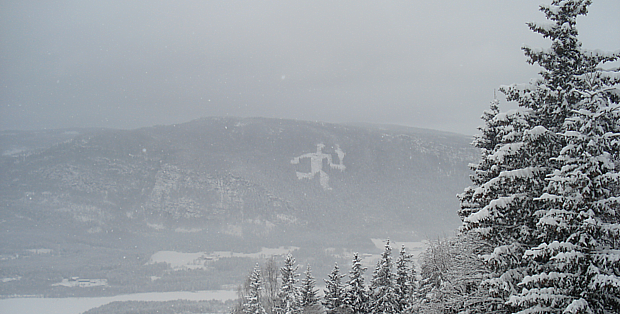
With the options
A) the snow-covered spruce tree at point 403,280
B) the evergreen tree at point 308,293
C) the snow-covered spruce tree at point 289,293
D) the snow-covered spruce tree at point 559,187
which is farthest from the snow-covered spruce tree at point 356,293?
the snow-covered spruce tree at point 559,187

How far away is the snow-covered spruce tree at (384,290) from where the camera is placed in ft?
107

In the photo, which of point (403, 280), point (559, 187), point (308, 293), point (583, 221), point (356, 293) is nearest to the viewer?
point (583, 221)

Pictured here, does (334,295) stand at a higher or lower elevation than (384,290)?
lower

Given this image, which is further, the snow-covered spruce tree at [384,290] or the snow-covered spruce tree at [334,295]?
the snow-covered spruce tree at [334,295]

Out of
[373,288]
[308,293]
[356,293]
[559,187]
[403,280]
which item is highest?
[559,187]

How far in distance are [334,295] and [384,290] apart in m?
4.63

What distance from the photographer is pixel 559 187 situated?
9.62 m

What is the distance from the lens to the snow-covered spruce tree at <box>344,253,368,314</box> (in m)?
34.0

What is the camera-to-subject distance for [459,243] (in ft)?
62.9

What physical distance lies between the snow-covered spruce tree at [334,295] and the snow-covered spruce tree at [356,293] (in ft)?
1.92

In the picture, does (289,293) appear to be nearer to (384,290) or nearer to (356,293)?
(356,293)

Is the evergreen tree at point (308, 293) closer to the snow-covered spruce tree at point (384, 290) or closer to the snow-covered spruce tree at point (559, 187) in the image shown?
the snow-covered spruce tree at point (384, 290)

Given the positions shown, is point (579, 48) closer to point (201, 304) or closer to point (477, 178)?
point (477, 178)

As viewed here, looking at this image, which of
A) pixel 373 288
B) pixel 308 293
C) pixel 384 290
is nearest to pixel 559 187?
pixel 384 290
